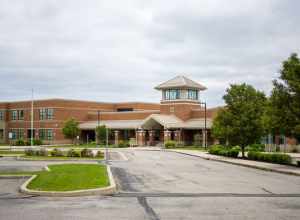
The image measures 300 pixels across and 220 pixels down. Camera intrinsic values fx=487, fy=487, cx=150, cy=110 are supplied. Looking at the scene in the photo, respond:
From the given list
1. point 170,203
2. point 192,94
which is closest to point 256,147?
point 192,94

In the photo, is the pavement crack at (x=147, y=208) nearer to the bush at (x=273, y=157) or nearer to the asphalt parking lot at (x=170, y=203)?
the asphalt parking lot at (x=170, y=203)

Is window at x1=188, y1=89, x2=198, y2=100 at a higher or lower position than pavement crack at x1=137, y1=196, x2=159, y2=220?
higher

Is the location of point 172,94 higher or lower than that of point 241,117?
higher

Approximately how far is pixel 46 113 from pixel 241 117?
53789mm

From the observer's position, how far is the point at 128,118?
283 ft

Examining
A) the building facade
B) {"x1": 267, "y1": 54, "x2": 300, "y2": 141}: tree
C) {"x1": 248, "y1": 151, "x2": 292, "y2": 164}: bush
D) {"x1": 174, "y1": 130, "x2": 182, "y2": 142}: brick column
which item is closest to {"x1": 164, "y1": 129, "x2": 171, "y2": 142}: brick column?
the building facade

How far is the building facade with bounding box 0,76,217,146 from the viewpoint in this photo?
75000mm

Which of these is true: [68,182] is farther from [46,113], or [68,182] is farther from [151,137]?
[46,113]

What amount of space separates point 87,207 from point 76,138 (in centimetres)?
7617

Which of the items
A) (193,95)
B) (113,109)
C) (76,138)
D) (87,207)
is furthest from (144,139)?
(87,207)

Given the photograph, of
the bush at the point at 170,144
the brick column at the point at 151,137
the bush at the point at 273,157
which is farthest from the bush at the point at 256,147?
the brick column at the point at 151,137

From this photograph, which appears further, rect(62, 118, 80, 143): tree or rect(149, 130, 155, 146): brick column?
rect(62, 118, 80, 143): tree

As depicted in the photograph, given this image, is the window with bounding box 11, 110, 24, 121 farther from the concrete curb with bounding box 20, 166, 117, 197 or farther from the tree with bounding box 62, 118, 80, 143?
the concrete curb with bounding box 20, 166, 117, 197

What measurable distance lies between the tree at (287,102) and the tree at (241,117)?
410 inches
